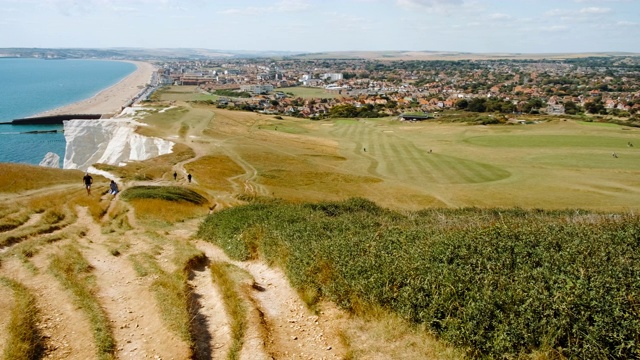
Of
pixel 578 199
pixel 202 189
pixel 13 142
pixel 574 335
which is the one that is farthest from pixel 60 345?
pixel 13 142

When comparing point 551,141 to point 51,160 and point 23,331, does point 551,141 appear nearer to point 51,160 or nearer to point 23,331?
point 23,331

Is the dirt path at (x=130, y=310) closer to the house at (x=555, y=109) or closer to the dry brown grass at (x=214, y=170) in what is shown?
the dry brown grass at (x=214, y=170)

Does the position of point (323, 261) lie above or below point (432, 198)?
above

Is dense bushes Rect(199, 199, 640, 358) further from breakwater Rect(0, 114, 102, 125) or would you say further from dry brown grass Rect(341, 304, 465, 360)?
breakwater Rect(0, 114, 102, 125)

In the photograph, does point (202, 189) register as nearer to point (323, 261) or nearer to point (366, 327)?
point (323, 261)

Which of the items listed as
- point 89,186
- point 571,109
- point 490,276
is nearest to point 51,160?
point 89,186

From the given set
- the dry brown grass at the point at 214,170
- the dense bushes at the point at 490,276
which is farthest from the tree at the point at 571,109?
the dense bushes at the point at 490,276
